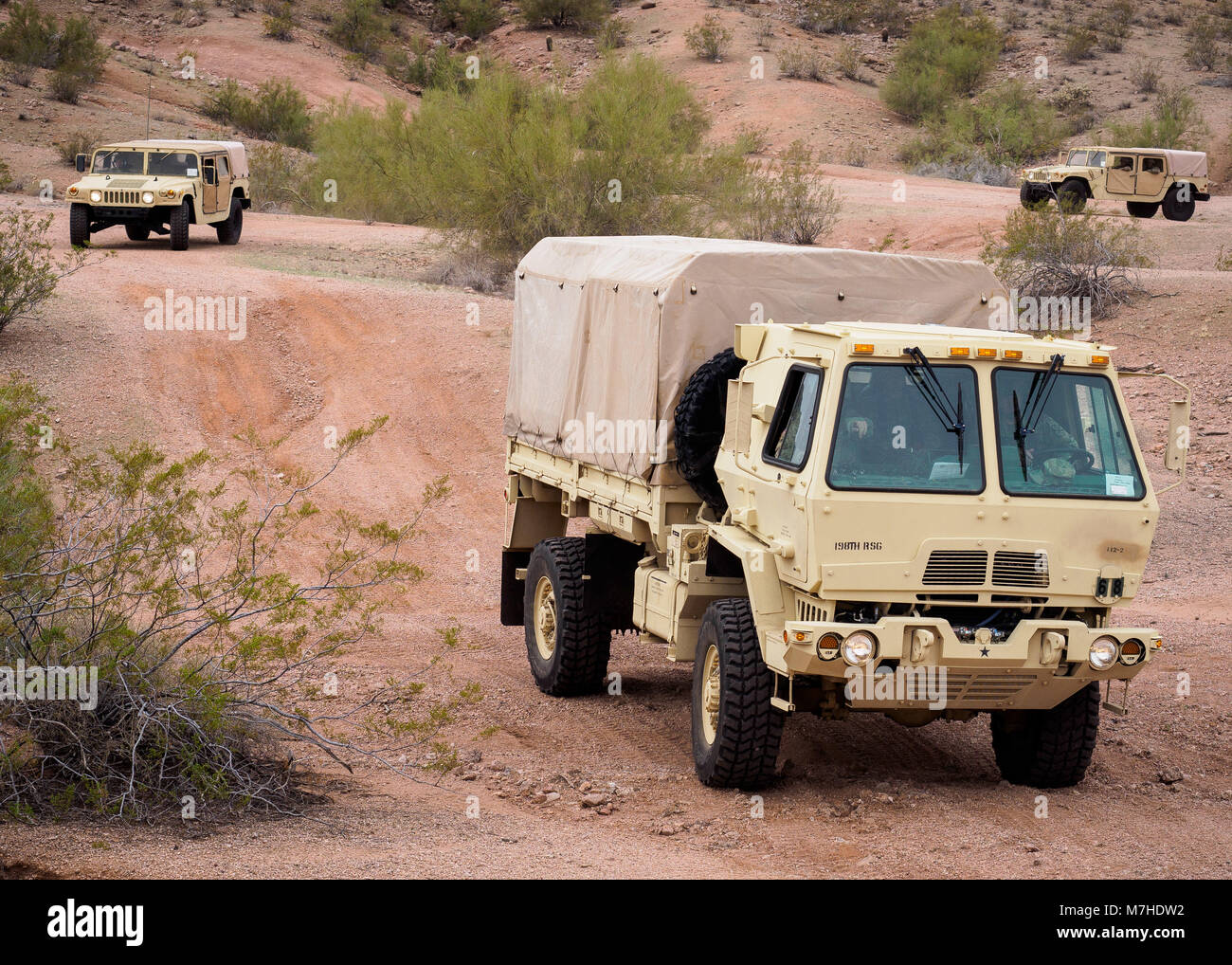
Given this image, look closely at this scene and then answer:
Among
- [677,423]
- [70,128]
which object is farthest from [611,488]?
[70,128]

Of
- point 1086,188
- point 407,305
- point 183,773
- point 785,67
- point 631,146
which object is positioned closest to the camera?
point 183,773

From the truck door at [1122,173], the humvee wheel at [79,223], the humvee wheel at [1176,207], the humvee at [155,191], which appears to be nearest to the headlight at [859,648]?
the humvee at [155,191]

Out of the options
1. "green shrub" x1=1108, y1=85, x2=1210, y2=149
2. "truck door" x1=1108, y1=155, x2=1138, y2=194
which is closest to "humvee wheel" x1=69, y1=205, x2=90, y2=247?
"truck door" x1=1108, y1=155, x2=1138, y2=194

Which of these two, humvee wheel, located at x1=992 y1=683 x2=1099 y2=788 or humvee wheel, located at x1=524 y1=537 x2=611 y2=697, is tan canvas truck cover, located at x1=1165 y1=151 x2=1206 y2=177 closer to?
humvee wheel, located at x1=524 y1=537 x2=611 y2=697

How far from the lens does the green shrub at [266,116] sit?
42.0 meters

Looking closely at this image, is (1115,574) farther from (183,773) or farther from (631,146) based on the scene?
(631,146)

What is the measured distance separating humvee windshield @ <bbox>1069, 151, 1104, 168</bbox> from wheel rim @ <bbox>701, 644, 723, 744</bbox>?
26740 millimetres

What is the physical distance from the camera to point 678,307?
8609 mm

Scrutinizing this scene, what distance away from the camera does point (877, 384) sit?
713 cm

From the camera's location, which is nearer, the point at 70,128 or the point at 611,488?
the point at 611,488

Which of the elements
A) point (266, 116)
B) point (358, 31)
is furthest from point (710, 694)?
point (358, 31)

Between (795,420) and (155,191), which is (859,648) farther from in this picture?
(155,191)

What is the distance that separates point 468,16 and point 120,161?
40.4 metres

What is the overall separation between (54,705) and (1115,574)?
513 centimetres
